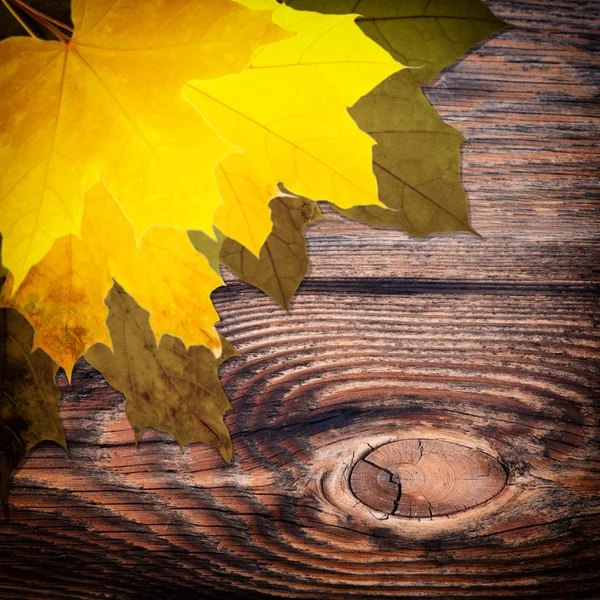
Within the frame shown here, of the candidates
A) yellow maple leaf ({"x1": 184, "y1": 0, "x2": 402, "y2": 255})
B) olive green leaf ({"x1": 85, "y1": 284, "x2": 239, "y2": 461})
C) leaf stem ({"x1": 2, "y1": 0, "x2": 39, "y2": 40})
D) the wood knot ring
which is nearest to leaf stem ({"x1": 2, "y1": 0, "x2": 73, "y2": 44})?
leaf stem ({"x1": 2, "y1": 0, "x2": 39, "y2": 40})

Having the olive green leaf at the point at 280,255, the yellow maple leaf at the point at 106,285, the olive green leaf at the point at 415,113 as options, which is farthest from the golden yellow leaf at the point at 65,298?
the olive green leaf at the point at 415,113

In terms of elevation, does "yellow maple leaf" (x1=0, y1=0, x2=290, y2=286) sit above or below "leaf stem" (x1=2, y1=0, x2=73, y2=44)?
below

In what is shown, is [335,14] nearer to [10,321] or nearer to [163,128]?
[163,128]

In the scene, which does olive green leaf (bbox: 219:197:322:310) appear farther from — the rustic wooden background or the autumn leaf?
the autumn leaf

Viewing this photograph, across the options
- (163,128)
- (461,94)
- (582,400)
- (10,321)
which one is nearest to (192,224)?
(163,128)

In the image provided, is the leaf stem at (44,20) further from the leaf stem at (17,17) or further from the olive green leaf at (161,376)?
the olive green leaf at (161,376)
